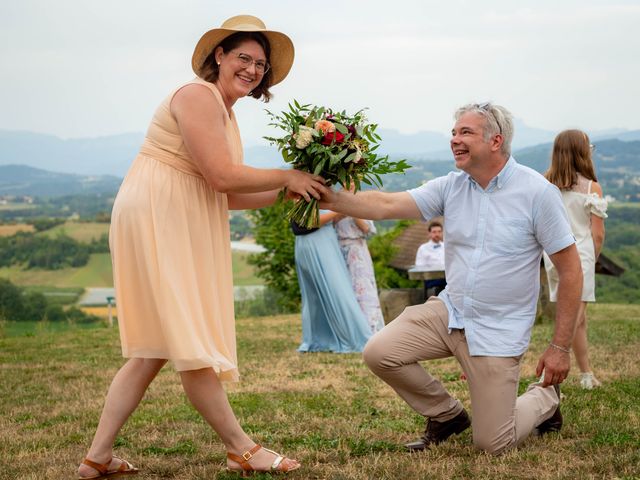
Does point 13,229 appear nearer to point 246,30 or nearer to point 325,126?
point 325,126

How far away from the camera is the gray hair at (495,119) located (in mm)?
4859

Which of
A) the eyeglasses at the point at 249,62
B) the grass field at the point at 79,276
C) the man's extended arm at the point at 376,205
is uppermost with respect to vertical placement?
the eyeglasses at the point at 249,62

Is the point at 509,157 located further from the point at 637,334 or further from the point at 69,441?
the point at 637,334

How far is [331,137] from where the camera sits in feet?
15.2

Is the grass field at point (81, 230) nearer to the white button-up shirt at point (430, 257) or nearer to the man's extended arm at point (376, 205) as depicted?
the white button-up shirt at point (430, 257)

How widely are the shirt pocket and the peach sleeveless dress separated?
5.25 ft

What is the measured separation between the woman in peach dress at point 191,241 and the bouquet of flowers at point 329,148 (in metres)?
0.25

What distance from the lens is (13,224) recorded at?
178ft

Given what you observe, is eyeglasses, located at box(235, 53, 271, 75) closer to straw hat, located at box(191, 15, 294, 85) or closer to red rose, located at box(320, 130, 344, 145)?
straw hat, located at box(191, 15, 294, 85)

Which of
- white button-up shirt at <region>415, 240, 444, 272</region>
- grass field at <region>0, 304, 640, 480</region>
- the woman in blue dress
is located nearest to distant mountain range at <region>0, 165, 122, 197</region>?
white button-up shirt at <region>415, 240, 444, 272</region>

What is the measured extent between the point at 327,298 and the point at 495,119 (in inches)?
234

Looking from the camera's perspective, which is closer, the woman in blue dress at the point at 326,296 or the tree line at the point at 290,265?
the woman in blue dress at the point at 326,296

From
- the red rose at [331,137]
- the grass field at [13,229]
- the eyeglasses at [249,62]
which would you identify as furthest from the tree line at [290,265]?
the grass field at [13,229]

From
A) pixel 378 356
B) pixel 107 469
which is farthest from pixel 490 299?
pixel 107 469
